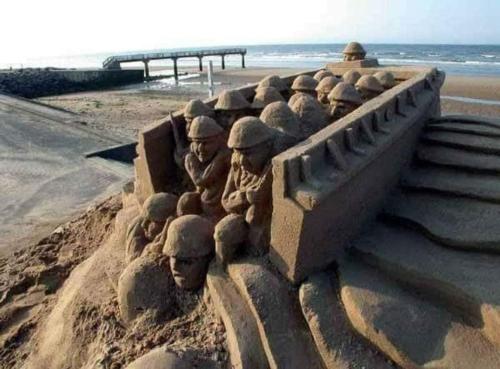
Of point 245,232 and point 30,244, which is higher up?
point 245,232

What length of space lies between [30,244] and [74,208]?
1.40 m

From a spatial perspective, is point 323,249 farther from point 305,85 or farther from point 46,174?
point 46,174

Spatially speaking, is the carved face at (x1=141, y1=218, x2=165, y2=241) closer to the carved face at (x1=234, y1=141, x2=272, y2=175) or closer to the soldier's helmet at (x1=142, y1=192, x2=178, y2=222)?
the soldier's helmet at (x1=142, y1=192, x2=178, y2=222)

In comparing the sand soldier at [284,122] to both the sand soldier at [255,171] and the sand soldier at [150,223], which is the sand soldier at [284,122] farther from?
the sand soldier at [150,223]

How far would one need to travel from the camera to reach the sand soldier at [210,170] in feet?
15.1

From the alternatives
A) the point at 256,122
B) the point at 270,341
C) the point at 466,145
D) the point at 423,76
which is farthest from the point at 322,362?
the point at 423,76

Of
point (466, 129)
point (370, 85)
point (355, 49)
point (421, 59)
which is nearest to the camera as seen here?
point (370, 85)

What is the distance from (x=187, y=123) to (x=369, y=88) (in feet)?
7.96

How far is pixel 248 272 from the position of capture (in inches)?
147

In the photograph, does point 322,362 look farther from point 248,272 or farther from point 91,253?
point 91,253

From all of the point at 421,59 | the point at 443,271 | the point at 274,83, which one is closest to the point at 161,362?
the point at 443,271

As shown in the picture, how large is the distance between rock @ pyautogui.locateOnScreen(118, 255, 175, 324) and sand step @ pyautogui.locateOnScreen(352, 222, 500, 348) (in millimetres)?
1711

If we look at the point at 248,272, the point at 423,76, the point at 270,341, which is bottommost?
the point at 270,341

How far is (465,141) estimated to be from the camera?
5.80 metres
